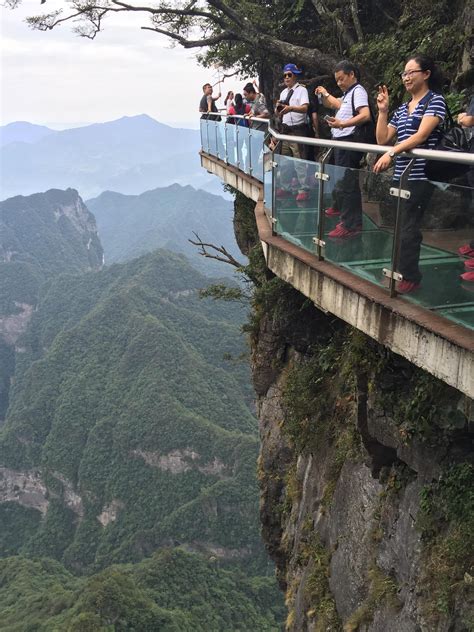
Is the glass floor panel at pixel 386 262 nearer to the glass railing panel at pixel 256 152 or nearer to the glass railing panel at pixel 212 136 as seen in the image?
the glass railing panel at pixel 256 152

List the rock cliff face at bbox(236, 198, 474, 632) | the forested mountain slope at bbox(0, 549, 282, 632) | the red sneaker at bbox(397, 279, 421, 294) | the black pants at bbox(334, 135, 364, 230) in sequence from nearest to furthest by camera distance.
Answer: the red sneaker at bbox(397, 279, 421, 294) → the rock cliff face at bbox(236, 198, 474, 632) → the black pants at bbox(334, 135, 364, 230) → the forested mountain slope at bbox(0, 549, 282, 632)

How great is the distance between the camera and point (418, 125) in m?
4.29

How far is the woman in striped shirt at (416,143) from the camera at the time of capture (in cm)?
392

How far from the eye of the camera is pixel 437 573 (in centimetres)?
445

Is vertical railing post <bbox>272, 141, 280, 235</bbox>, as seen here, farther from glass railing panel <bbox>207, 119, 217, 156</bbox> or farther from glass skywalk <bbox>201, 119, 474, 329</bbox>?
glass railing panel <bbox>207, 119, 217, 156</bbox>

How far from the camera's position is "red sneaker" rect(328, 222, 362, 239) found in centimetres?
470

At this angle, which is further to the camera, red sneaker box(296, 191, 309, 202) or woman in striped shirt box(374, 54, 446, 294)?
red sneaker box(296, 191, 309, 202)

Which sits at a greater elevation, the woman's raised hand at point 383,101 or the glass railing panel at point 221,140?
the woman's raised hand at point 383,101

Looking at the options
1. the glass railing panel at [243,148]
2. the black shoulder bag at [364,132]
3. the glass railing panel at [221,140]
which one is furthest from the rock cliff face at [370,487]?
the glass railing panel at [221,140]

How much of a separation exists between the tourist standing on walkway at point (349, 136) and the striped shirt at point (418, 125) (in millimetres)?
490

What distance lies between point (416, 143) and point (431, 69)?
2.35 ft

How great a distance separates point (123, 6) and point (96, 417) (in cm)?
7909

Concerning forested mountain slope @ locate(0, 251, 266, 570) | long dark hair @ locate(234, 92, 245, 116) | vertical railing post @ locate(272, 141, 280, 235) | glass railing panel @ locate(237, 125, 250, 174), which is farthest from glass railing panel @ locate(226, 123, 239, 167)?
forested mountain slope @ locate(0, 251, 266, 570)

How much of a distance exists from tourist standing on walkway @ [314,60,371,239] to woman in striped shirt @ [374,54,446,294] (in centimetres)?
45
